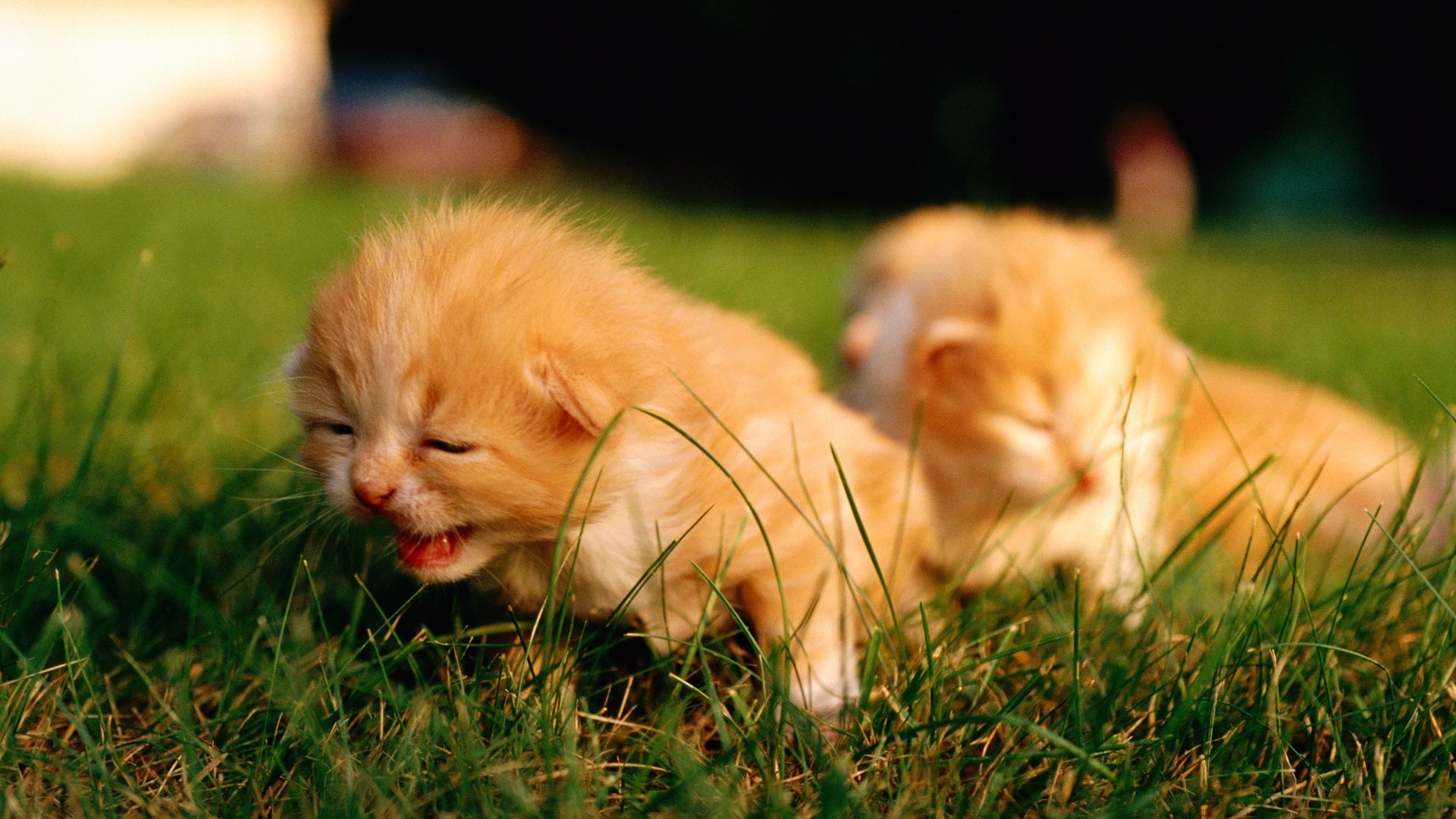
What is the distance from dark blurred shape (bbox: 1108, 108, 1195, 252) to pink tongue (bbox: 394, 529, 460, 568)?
31.7 feet

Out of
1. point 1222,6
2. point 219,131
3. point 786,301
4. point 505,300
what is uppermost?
point 1222,6

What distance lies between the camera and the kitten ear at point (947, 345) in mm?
2229

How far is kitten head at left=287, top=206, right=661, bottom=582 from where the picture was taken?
1.43m

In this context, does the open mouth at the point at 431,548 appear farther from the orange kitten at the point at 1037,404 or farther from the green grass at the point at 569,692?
the orange kitten at the point at 1037,404

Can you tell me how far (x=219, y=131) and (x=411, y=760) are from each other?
61.0ft

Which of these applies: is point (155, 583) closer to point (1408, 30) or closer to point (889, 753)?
point (889, 753)

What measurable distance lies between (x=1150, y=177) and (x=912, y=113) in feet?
9.97

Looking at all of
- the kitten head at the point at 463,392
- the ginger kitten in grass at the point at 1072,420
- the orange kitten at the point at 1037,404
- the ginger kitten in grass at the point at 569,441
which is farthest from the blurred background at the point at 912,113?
the kitten head at the point at 463,392

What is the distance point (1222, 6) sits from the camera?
540 inches

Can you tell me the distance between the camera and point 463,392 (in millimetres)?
1424

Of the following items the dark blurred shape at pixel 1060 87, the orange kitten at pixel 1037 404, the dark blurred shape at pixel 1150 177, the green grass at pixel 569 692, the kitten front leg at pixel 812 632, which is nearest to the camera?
the green grass at pixel 569 692

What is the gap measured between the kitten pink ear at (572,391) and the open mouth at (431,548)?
0.22 meters

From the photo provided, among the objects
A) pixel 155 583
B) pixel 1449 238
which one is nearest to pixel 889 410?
pixel 155 583

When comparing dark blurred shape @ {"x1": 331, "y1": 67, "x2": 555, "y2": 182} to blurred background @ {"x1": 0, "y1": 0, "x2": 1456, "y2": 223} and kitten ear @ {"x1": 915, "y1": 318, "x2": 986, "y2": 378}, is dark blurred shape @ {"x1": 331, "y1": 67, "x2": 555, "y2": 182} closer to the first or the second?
blurred background @ {"x1": 0, "y1": 0, "x2": 1456, "y2": 223}
